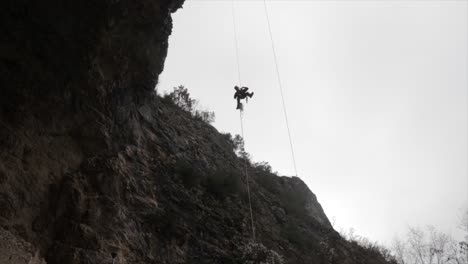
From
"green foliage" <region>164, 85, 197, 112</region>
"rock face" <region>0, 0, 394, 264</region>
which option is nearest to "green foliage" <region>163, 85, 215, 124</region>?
"green foliage" <region>164, 85, 197, 112</region>

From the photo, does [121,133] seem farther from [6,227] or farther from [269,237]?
[269,237]

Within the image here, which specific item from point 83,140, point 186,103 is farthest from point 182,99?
point 83,140

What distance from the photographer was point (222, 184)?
15.2 metres

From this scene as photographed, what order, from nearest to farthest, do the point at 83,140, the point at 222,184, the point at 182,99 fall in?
the point at 83,140 < the point at 222,184 < the point at 182,99

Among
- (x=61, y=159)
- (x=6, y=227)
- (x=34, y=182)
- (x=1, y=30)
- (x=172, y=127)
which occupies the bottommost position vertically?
(x=6, y=227)

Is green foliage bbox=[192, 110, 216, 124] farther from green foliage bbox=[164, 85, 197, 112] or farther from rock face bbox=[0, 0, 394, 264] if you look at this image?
Result: rock face bbox=[0, 0, 394, 264]

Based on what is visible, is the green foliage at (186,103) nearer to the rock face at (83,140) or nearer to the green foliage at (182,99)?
the green foliage at (182,99)

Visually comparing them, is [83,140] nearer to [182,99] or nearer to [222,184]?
[222,184]

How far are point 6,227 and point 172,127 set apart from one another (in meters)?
9.81

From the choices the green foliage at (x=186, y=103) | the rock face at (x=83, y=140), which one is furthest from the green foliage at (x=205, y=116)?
the rock face at (x=83, y=140)

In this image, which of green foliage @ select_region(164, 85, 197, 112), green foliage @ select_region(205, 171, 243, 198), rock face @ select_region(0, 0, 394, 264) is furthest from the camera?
green foliage @ select_region(164, 85, 197, 112)

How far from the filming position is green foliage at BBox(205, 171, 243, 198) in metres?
14.9

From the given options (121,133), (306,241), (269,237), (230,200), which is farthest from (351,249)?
(121,133)

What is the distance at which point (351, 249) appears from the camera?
20750 millimetres
